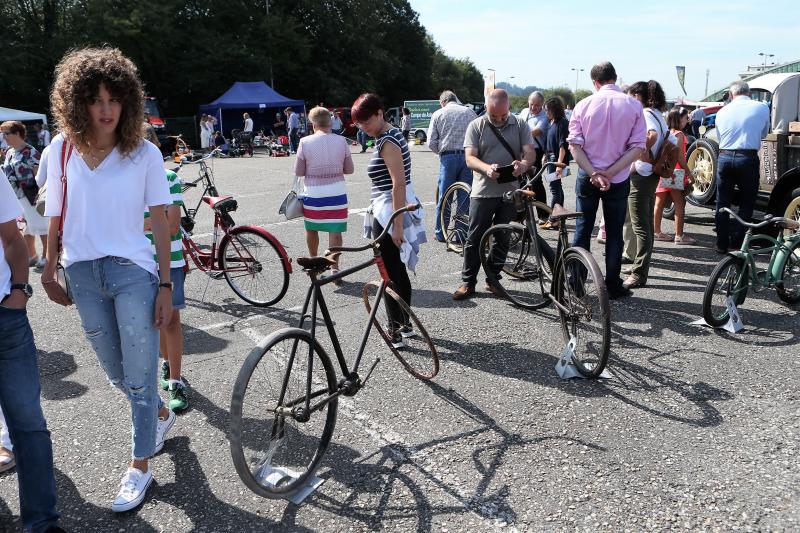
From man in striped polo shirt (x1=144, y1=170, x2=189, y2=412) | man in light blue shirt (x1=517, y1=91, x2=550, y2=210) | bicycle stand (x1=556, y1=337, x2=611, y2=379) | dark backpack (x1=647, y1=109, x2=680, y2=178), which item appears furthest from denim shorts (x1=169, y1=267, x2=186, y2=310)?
man in light blue shirt (x1=517, y1=91, x2=550, y2=210)

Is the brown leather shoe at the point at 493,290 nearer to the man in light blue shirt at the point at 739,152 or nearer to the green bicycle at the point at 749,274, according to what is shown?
the green bicycle at the point at 749,274

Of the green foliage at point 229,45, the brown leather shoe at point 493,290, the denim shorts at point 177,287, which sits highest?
the green foliage at point 229,45

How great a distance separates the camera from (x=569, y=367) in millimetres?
4137

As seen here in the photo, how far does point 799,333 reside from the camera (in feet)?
15.7

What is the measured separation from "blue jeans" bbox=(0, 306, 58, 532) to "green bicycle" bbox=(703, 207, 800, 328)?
442cm

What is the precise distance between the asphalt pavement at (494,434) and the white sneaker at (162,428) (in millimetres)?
65

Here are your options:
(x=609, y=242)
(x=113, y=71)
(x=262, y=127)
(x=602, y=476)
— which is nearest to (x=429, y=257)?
(x=609, y=242)

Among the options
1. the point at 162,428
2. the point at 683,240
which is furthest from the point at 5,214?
the point at 683,240

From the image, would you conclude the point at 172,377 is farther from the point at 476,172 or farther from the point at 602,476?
the point at 476,172

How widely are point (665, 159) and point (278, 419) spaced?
4.82m

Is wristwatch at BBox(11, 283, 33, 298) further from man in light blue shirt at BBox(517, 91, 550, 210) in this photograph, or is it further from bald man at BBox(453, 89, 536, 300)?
man in light blue shirt at BBox(517, 91, 550, 210)

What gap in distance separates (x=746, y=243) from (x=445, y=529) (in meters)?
3.61

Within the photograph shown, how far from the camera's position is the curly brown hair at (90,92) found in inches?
99.9

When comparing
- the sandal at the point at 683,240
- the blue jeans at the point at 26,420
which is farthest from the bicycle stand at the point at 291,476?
the sandal at the point at 683,240
